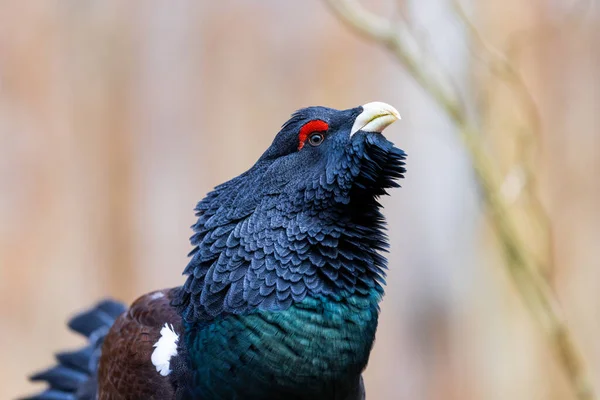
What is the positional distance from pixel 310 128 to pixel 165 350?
0.77m

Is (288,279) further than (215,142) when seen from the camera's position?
No

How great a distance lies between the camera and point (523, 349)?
14.7ft

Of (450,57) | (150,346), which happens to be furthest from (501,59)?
(150,346)

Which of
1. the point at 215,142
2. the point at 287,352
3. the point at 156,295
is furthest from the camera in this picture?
the point at 215,142

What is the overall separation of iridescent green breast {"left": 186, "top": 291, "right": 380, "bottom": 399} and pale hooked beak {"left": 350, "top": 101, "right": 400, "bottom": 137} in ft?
1.57

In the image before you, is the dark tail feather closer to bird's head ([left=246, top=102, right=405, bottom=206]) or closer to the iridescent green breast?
the iridescent green breast

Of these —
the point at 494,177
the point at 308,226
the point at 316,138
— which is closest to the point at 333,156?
the point at 316,138

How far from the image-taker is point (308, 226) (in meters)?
2.23

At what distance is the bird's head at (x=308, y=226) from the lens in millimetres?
2207

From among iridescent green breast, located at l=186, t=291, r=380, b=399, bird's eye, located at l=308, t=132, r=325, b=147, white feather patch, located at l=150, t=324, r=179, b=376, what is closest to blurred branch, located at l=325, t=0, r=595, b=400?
bird's eye, located at l=308, t=132, r=325, b=147

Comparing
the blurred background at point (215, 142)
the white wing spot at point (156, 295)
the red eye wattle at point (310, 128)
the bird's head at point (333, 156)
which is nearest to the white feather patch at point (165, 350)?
the white wing spot at point (156, 295)

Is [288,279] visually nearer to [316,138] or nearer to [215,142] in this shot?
[316,138]

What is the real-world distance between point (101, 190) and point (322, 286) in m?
2.41

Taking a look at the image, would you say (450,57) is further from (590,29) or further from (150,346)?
(150,346)
